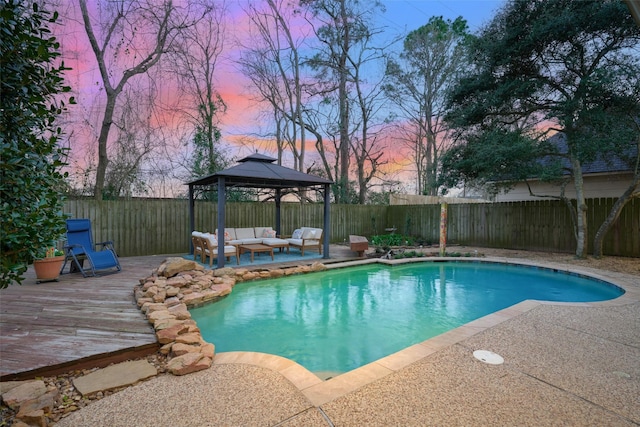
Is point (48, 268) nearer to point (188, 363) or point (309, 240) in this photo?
point (188, 363)

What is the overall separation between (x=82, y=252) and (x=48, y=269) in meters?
0.79

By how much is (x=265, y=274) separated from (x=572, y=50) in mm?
9192

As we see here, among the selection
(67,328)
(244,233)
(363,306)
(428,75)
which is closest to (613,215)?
(363,306)

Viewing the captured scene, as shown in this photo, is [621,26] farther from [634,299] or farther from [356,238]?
[356,238]

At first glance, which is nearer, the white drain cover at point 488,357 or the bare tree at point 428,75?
the white drain cover at point 488,357

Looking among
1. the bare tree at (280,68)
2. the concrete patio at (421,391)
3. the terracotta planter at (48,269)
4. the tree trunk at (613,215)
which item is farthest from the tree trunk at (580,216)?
the terracotta planter at (48,269)

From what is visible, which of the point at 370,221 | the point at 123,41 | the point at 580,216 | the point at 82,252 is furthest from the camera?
the point at 370,221

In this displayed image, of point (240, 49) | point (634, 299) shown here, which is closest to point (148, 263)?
point (634, 299)

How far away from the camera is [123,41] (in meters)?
9.30

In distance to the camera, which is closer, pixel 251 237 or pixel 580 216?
pixel 580 216

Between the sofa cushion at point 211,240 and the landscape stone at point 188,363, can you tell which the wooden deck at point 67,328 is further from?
the sofa cushion at point 211,240

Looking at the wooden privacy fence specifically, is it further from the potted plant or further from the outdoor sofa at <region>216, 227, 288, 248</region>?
the potted plant

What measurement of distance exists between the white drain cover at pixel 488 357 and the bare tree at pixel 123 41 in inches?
404

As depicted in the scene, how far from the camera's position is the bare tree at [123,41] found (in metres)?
8.96
